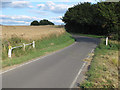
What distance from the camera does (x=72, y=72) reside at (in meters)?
10.4

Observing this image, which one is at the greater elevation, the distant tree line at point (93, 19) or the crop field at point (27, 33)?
the distant tree line at point (93, 19)

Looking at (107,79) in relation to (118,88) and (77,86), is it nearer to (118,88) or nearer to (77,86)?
(118,88)

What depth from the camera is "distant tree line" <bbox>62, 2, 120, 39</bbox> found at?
25.6 m

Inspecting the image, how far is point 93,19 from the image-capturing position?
55250mm

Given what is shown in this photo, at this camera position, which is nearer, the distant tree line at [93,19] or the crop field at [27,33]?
the crop field at [27,33]

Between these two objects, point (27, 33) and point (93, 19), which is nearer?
point (27, 33)

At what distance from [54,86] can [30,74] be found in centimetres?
230

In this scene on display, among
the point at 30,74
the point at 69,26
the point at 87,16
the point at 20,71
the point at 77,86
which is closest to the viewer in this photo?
the point at 77,86

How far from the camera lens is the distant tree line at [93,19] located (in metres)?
25.6

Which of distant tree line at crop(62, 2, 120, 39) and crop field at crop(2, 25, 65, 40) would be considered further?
distant tree line at crop(62, 2, 120, 39)

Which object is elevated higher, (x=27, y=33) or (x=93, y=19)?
(x=93, y=19)

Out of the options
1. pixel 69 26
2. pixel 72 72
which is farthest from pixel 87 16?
pixel 72 72

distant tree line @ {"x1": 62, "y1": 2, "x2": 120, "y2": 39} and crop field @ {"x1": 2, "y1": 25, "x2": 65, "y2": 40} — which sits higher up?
distant tree line @ {"x1": 62, "y1": 2, "x2": 120, "y2": 39}

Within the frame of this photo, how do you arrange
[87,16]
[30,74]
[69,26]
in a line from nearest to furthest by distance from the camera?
[30,74] → [87,16] → [69,26]
